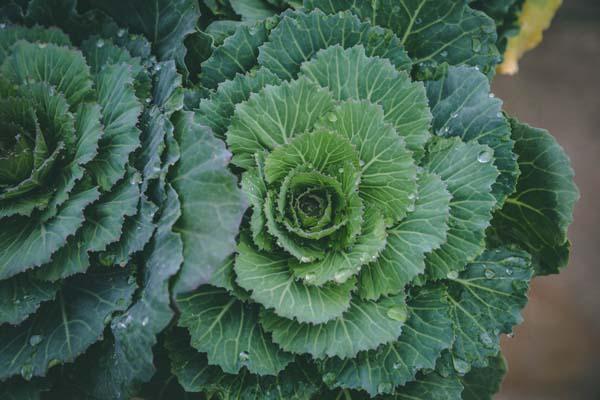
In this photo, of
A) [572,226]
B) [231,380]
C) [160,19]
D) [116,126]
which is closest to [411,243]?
[231,380]

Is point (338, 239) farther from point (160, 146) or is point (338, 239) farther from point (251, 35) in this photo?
point (251, 35)

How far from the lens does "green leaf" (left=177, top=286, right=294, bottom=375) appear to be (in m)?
1.09

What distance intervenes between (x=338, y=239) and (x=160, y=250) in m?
0.36

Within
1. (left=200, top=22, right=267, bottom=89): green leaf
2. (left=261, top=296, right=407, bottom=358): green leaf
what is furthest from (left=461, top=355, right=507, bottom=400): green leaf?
(left=200, top=22, right=267, bottom=89): green leaf

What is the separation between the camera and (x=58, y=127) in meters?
1.11

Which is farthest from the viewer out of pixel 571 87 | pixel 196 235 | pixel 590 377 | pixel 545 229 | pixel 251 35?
pixel 571 87

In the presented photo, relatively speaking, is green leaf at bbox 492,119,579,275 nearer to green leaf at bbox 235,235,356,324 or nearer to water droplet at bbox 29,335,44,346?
green leaf at bbox 235,235,356,324

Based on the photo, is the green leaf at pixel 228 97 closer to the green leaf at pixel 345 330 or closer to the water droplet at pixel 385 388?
the green leaf at pixel 345 330

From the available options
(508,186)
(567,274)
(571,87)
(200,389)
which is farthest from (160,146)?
(571,87)

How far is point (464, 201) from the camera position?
116cm

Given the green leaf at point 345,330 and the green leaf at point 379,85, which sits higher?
the green leaf at point 379,85

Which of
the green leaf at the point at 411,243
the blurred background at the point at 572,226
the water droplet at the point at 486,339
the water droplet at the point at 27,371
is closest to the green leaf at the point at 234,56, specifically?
the green leaf at the point at 411,243

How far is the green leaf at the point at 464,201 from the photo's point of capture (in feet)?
3.75

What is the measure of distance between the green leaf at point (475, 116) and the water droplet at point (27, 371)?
1016mm
